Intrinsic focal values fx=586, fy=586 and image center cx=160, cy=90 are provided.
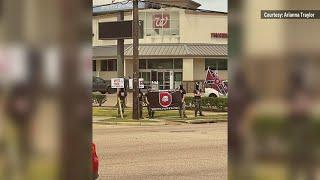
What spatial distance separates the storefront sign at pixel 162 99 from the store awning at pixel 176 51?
3188 centimetres

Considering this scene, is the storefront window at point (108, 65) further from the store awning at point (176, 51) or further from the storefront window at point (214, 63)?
the storefront window at point (214, 63)

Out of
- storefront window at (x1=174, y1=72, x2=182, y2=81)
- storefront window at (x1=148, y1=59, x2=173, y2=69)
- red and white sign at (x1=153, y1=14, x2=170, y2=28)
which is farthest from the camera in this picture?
storefront window at (x1=174, y1=72, x2=182, y2=81)

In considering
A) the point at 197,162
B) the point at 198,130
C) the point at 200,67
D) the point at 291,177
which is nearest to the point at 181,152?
the point at 197,162

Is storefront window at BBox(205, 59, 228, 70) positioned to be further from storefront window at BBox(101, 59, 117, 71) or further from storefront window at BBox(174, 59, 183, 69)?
storefront window at BBox(101, 59, 117, 71)

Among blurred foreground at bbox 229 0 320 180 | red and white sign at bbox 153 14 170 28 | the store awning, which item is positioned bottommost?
blurred foreground at bbox 229 0 320 180

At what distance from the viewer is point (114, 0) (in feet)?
193

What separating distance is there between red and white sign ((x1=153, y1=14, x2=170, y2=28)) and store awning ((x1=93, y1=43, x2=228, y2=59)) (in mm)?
1977

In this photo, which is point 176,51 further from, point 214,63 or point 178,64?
point 214,63

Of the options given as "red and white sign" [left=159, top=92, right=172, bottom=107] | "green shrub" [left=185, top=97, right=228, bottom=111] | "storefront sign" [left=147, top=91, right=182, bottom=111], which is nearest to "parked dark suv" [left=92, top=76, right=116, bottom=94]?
"green shrub" [left=185, top=97, right=228, bottom=111]

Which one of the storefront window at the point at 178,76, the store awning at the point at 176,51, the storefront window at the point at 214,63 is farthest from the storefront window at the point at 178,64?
the storefront window at the point at 214,63

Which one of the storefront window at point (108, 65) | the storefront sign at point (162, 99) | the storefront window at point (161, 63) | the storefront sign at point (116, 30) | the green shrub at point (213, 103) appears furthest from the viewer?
the storefront window at point (108, 65)

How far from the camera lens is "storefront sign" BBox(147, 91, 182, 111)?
24.6 m

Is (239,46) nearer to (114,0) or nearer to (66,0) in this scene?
(66,0)

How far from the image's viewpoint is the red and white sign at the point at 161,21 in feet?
189
